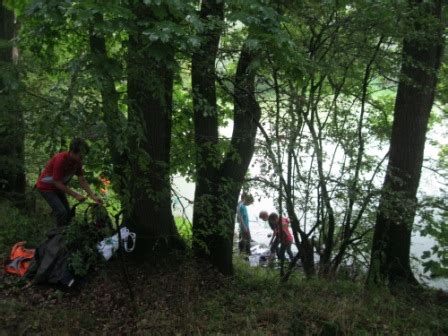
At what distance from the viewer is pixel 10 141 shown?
5.77 m

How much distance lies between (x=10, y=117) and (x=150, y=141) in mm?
1668

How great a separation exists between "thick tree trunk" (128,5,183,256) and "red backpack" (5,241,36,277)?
1262 millimetres

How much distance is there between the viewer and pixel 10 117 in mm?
4594

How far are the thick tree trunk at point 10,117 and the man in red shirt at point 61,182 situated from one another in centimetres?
39

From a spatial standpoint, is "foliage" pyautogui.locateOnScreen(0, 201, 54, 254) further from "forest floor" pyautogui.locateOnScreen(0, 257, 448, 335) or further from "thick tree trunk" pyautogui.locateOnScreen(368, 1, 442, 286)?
"thick tree trunk" pyautogui.locateOnScreen(368, 1, 442, 286)

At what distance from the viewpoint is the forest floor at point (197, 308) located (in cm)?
459

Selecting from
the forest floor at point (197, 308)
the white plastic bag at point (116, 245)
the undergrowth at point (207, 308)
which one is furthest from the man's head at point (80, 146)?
the undergrowth at point (207, 308)

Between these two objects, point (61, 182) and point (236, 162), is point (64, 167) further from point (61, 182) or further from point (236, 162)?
point (236, 162)

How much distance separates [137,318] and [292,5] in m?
3.93

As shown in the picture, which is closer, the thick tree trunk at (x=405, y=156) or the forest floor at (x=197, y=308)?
the forest floor at (x=197, y=308)

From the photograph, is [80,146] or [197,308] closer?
[80,146]

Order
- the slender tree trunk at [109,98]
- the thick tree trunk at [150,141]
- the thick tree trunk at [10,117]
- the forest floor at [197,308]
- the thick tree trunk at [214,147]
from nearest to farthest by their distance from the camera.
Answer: the slender tree trunk at [109,98], the thick tree trunk at [150,141], the thick tree trunk at [10,117], the forest floor at [197,308], the thick tree trunk at [214,147]

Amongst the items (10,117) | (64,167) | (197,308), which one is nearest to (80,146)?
(10,117)

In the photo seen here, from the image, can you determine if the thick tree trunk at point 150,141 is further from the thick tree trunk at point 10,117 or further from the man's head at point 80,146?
the thick tree trunk at point 10,117
